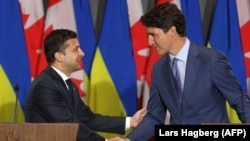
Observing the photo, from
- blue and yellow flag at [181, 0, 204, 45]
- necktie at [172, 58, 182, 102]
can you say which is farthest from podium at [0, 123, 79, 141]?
blue and yellow flag at [181, 0, 204, 45]

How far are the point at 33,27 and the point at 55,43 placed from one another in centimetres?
87

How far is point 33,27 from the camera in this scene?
4195 millimetres

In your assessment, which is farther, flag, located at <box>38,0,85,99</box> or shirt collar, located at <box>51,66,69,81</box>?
flag, located at <box>38,0,85,99</box>

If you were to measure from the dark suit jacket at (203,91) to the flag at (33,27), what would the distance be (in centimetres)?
155

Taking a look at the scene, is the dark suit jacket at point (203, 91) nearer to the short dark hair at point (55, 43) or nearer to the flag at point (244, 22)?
the short dark hair at point (55, 43)

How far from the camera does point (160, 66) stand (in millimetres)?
2930

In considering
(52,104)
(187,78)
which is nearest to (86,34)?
(52,104)

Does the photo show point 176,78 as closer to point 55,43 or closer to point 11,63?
point 55,43

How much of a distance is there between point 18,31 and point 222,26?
1.58m

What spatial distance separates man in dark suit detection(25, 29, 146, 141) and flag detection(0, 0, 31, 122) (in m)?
0.75

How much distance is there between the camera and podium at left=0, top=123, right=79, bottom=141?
216 cm

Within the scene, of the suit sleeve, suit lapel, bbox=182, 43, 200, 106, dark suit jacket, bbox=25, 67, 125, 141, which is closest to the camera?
the suit sleeve

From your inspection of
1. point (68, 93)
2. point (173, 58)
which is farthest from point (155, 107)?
point (68, 93)

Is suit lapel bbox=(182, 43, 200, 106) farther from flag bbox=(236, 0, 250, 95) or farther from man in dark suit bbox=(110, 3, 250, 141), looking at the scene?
flag bbox=(236, 0, 250, 95)
